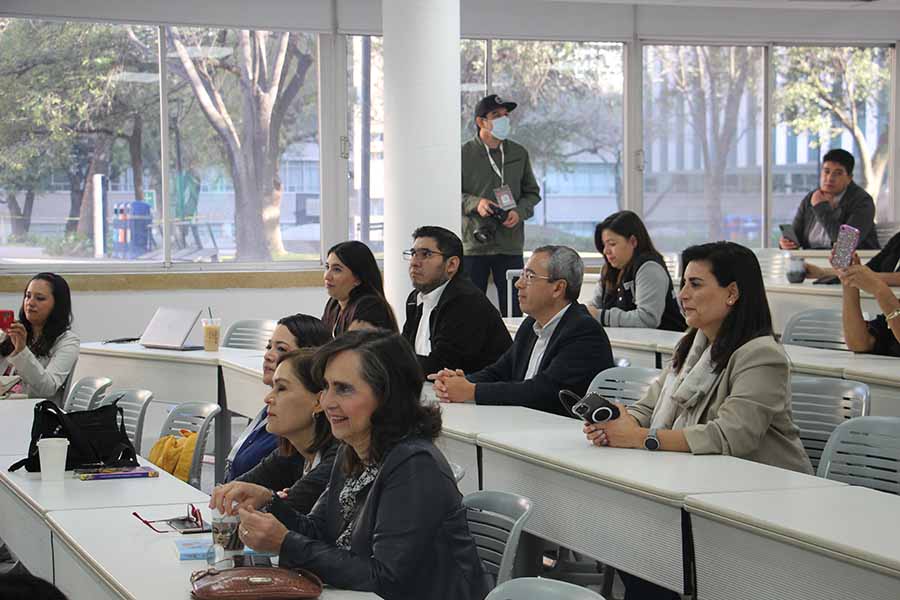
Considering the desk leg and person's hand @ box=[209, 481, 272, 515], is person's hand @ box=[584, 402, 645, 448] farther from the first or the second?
the desk leg

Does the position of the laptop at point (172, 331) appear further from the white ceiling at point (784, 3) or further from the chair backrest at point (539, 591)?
the chair backrest at point (539, 591)

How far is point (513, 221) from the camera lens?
8391 millimetres

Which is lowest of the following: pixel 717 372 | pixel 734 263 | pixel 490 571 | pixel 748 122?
pixel 490 571

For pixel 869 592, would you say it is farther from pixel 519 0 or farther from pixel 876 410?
pixel 519 0

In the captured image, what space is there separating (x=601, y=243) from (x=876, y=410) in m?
2.40

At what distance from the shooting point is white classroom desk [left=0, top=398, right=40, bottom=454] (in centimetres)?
457

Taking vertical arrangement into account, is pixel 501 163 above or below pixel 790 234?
above

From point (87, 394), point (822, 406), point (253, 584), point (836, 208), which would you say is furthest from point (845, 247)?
point (836, 208)

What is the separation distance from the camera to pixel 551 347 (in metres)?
4.86

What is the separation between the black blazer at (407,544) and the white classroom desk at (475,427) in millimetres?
1062

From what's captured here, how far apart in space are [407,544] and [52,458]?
1.61m

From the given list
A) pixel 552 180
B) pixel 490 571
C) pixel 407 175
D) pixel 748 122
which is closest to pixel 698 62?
pixel 748 122

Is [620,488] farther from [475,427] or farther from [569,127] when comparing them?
[569,127]

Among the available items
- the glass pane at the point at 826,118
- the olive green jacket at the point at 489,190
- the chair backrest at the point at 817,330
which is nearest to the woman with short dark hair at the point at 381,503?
the chair backrest at the point at 817,330
